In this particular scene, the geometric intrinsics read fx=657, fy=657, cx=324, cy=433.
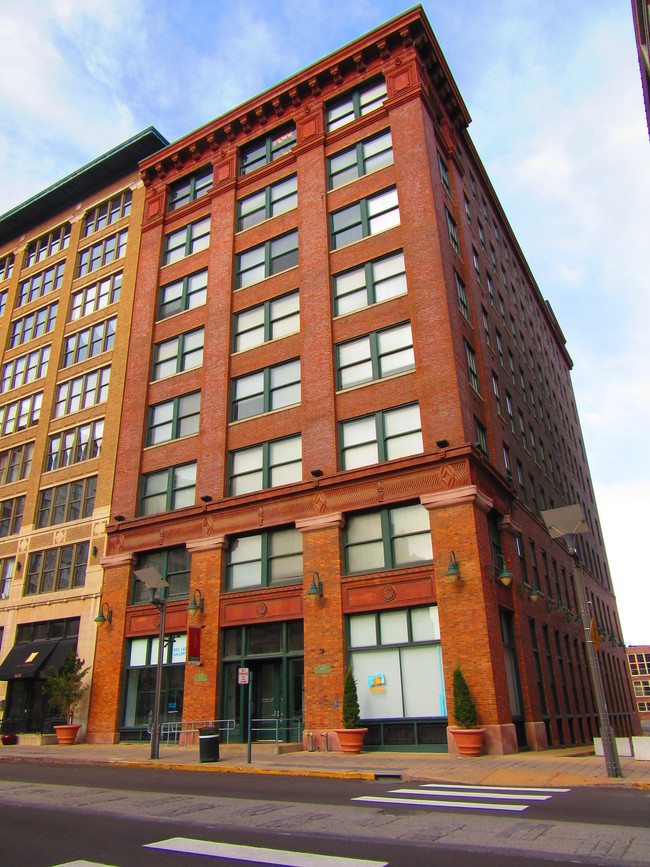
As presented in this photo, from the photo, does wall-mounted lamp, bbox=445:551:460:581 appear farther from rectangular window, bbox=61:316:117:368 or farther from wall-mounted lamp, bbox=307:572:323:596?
rectangular window, bbox=61:316:117:368

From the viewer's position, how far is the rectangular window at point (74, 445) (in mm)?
33906

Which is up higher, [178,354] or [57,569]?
[178,354]

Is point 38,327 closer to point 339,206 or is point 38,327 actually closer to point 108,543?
point 108,543

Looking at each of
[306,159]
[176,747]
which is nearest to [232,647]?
[176,747]

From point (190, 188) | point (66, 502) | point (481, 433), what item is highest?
point (190, 188)

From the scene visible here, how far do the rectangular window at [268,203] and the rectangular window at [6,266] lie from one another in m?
22.2

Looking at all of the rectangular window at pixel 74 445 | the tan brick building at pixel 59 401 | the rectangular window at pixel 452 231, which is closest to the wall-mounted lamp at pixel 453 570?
the rectangular window at pixel 452 231

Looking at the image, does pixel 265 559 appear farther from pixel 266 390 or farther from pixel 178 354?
pixel 178 354

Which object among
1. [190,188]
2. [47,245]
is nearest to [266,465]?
[190,188]

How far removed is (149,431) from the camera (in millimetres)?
31281

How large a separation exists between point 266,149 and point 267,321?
10802 millimetres

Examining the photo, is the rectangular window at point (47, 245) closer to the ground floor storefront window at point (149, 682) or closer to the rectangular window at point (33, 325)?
the rectangular window at point (33, 325)

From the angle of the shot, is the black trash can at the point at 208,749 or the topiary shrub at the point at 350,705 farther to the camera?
the topiary shrub at the point at 350,705

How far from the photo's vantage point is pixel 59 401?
122 ft
